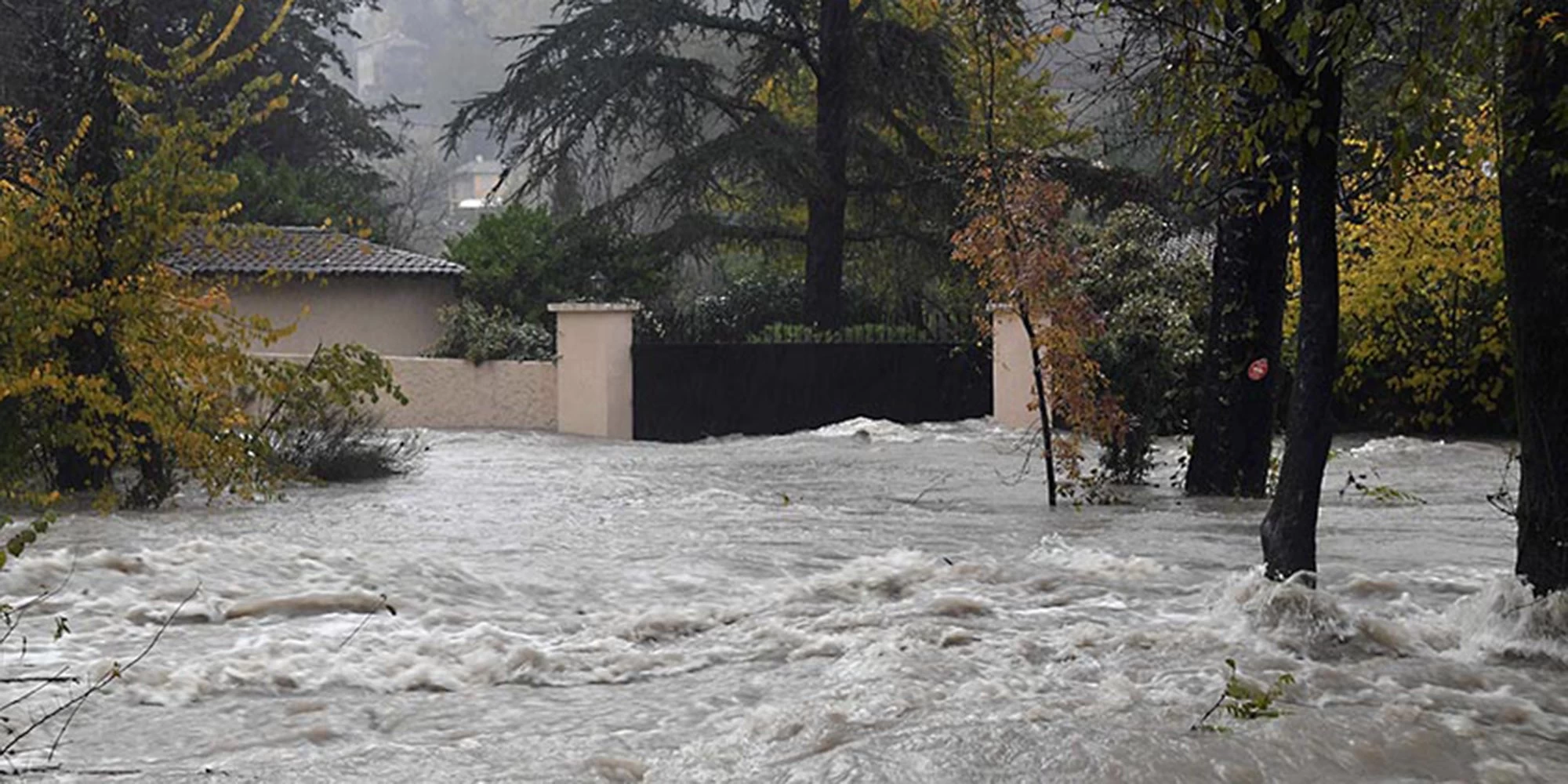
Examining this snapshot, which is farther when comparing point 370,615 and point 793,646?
point 370,615

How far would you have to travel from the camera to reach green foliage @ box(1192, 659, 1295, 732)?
7.05 meters

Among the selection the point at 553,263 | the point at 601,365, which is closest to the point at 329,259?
the point at 553,263

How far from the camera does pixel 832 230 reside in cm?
3212

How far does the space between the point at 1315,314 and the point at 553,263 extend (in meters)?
25.9

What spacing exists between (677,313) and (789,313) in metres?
5.90

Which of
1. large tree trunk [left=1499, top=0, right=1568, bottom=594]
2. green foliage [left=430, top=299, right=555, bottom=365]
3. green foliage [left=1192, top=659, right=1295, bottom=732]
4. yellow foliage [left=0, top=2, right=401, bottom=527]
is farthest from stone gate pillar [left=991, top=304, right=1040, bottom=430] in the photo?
green foliage [left=1192, top=659, right=1295, bottom=732]

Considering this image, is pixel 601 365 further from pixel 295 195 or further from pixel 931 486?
pixel 295 195

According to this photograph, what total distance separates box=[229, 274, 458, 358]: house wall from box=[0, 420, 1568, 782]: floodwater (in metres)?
20.6

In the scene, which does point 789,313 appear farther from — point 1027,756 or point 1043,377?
point 1027,756

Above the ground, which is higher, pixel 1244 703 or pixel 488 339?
pixel 488 339

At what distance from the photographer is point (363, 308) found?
36812mm

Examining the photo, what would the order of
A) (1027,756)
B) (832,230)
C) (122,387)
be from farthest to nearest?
(832,230) < (122,387) < (1027,756)

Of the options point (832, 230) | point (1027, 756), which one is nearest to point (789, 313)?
point (832, 230)

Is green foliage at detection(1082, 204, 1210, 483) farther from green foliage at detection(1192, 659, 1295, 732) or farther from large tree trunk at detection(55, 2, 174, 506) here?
large tree trunk at detection(55, 2, 174, 506)
